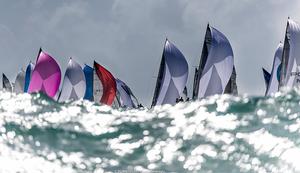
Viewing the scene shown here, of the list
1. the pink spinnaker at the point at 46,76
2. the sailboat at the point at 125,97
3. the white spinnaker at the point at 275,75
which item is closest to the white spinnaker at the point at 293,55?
the white spinnaker at the point at 275,75

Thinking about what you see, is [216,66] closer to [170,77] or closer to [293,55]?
[170,77]

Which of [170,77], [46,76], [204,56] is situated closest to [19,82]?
[46,76]

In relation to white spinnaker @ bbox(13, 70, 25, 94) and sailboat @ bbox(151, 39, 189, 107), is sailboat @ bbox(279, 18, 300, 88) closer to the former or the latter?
sailboat @ bbox(151, 39, 189, 107)

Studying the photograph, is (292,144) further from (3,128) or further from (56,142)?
(3,128)

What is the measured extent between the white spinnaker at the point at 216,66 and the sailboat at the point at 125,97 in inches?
1184

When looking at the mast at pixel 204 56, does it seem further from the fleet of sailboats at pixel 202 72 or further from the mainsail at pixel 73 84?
the mainsail at pixel 73 84

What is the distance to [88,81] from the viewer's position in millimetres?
88688

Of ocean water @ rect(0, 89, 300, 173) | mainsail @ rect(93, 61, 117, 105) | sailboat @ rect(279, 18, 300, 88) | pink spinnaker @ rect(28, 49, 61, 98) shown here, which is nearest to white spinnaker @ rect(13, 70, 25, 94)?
mainsail @ rect(93, 61, 117, 105)

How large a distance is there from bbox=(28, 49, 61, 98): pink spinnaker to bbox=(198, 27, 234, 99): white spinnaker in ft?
54.5

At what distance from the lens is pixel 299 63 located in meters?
48.3

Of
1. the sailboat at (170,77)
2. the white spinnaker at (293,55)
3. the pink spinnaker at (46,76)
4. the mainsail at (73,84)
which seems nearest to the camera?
the white spinnaker at (293,55)

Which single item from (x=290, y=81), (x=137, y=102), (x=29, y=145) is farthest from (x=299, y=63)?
(x=137, y=102)

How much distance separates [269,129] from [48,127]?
22.2 feet

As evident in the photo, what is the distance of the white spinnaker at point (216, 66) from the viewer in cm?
5812
